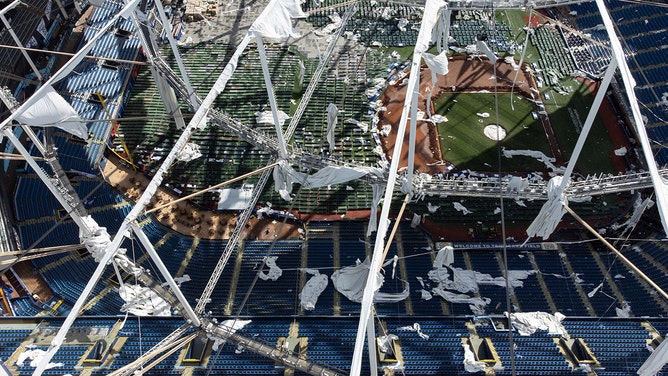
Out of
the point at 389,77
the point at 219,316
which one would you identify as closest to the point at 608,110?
the point at 389,77

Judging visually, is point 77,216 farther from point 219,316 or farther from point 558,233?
point 558,233

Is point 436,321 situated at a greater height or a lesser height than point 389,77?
lesser


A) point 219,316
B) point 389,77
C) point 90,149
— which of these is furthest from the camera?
point 389,77

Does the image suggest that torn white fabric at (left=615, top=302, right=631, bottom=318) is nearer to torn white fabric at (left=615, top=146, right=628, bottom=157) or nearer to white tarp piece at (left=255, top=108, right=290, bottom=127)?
torn white fabric at (left=615, top=146, right=628, bottom=157)

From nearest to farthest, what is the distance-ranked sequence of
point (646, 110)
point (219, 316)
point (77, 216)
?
point (77, 216)
point (219, 316)
point (646, 110)

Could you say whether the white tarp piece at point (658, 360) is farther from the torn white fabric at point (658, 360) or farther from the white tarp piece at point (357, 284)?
the white tarp piece at point (357, 284)

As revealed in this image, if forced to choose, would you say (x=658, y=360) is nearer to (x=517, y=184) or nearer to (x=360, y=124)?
(x=517, y=184)
